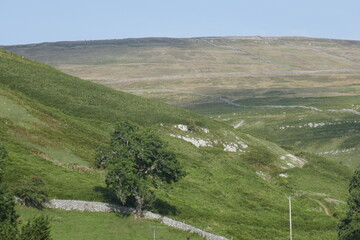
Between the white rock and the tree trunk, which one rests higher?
the tree trunk

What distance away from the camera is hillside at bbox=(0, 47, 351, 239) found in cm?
8494

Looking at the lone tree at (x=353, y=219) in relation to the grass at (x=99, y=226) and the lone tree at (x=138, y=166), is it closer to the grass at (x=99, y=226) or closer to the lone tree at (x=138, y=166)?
the grass at (x=99, y=226)

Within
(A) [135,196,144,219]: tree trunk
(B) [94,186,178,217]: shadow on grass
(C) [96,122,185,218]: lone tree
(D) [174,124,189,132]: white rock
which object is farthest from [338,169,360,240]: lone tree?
(D) [174,124,189,132]: white rock

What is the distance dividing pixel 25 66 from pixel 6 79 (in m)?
22.9

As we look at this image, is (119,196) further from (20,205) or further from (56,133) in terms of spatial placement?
(56,133)

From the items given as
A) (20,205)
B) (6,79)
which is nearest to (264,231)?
(20,205)

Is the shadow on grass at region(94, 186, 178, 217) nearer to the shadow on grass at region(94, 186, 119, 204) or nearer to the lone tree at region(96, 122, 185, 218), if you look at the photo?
the shadow on grass at region(94, 186, 119, 204)

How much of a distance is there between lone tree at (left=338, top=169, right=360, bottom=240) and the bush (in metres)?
35.9

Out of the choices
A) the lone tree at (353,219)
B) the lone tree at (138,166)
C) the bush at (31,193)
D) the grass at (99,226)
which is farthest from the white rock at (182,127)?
the bush at (31,193)

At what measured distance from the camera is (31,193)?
2707 inches

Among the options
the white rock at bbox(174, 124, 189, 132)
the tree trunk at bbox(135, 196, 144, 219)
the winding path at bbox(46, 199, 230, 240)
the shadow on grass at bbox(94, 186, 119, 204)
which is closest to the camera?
the winding path at bbox(46, 199, 230, 240)

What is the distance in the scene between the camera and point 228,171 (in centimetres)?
11938

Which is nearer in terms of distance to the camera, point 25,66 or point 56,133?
point 56,133

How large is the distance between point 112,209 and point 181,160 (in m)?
42.7
